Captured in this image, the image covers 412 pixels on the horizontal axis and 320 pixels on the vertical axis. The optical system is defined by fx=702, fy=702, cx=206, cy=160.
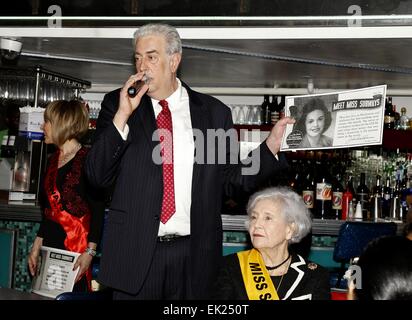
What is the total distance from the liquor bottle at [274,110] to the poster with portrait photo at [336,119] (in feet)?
11.8

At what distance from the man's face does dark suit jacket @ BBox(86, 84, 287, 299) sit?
76 millimetres

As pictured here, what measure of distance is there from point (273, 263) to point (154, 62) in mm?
983

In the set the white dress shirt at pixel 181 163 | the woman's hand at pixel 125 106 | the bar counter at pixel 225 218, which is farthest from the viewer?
the bar counter at pixel 225 218

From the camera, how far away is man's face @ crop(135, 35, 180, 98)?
284 cm

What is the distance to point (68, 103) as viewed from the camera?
379 cm

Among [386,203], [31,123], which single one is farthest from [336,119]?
[386,203]

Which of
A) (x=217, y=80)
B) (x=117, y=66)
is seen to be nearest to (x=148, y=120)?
(x=117, y=66)

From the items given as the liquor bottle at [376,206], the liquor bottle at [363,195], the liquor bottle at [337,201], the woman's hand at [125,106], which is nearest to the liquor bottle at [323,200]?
the liquor bottle at [337,201]

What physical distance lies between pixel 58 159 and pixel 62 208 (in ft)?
0.99

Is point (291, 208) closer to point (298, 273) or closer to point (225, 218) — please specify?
point (298, 273)

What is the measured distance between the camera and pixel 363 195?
609cm

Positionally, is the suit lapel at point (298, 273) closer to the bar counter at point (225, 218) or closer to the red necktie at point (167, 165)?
the red necktie at point (167, 165)

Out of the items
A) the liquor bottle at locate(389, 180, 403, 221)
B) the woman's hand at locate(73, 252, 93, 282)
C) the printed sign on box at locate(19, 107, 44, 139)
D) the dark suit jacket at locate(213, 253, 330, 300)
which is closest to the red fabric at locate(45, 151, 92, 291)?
the woman's hand at locate(73, 252, 93, 282)

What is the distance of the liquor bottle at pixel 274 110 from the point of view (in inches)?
263
